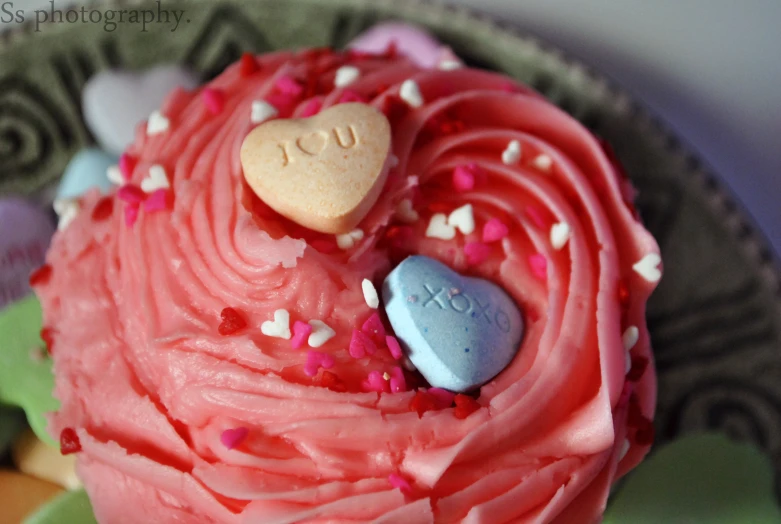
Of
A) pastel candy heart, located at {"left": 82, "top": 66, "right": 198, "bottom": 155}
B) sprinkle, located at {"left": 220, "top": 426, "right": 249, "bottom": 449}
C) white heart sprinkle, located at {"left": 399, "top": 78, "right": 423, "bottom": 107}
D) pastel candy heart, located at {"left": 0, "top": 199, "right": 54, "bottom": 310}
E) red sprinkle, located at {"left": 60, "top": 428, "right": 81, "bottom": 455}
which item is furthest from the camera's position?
pastel candy heart, located at {"left": 82, "top": 66, "right": 198, "bottom": 155}

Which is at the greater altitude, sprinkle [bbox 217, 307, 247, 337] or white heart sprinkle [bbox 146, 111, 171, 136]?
white heart sprinkle [bbox 146, 111, 171, 136]

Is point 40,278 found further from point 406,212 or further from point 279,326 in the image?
point 406,212

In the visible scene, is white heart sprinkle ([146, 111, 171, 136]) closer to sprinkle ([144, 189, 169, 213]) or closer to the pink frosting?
the pink frosting

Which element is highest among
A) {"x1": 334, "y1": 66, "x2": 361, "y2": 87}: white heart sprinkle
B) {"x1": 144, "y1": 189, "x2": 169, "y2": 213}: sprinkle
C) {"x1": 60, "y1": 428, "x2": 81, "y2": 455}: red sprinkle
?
{"x1": 334, "y1": 66, "x2": 361, "y2": 87}: white heart sprinkle

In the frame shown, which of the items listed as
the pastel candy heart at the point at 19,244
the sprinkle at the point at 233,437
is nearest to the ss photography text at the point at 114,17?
the pastel candy heart at the point at 19,244

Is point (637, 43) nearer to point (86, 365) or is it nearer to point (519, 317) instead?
point (519, 317)

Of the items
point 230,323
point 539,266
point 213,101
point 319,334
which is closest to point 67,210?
point 213,101

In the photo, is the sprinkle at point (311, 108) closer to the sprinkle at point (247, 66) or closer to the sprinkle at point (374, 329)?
the sprinkle at point (247, 66)

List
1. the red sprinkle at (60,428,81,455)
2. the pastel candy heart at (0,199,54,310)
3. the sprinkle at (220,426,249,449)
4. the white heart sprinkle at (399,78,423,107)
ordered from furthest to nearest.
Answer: the pastel candy heart at (0,199,54,310)
the white heart sprinkle at (399,78,423,107)
the red sprinkle at (60,428,81,455)
the sprinkle at (220,426,249,449)

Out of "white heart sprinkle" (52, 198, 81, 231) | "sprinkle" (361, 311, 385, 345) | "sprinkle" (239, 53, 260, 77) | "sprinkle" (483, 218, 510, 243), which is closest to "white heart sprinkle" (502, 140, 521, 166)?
"sprinkle" (483, 218, 510, 243)
